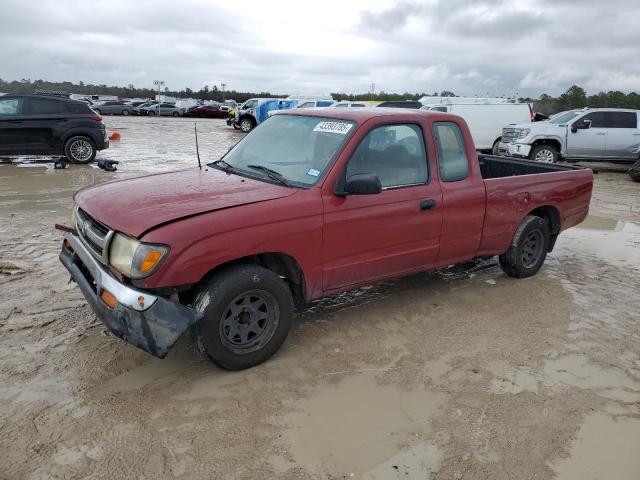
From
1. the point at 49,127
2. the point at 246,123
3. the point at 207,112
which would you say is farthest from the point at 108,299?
the point at 207,112

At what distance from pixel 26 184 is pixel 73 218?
7.47 meters

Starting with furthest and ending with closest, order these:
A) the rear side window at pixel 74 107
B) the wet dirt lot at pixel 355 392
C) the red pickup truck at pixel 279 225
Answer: the rear side window at pixel 74 107, the red pickup truck at pixel 279 225, the wet dirt lot at pixel 355 392

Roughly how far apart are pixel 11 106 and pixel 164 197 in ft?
36.6

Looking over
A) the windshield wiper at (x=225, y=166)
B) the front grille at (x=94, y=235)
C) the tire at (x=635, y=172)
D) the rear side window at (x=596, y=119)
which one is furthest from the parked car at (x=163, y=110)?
the front grille at (x=94, y=235)

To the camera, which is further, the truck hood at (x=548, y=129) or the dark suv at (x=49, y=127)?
the truck hood at (x=548, y=129)

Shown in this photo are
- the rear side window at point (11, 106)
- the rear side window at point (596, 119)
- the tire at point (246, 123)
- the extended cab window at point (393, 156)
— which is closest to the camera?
the extended cab window at point (393, 156)

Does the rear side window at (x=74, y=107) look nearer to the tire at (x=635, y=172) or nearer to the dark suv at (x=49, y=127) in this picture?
the dark suv at (x=49, y=127)

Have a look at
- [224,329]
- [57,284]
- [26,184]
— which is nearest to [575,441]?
[224,329]

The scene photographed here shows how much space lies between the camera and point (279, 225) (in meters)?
3.65

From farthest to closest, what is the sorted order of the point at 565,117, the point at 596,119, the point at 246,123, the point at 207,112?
the point at 207,112
the point at 246,123
the point at 565,117
the point at 596,119

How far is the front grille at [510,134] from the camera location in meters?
16.3

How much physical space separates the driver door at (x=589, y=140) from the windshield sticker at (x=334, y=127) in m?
13.4

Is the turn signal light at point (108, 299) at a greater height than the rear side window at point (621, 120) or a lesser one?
lesser

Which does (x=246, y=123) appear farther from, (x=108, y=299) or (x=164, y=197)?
(x=108, y=299)
